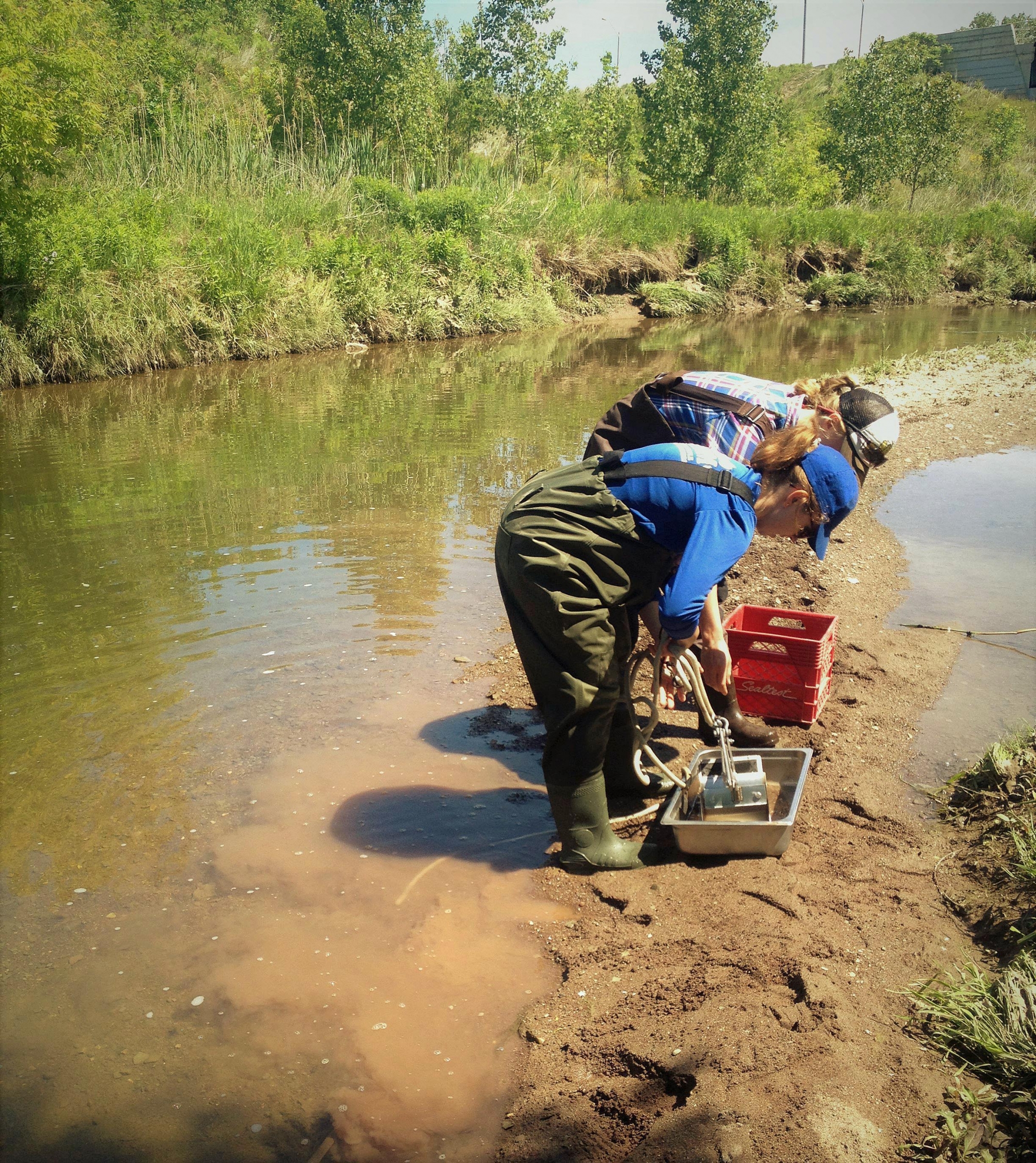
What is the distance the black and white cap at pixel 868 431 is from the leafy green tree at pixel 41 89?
42.0 feet

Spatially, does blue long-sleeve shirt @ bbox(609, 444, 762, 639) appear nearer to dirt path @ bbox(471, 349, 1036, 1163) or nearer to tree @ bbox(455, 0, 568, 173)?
dirt path @ bbox(471, 349, 1036, 1163)

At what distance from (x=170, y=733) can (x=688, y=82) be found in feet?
111

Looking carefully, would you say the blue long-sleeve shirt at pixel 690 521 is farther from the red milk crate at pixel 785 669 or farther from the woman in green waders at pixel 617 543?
the red milk crate at pixel 785 669

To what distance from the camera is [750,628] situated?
5.32 m

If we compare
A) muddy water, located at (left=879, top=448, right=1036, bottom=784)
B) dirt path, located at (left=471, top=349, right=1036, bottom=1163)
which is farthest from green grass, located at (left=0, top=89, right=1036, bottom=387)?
dirt path, located at (left=471, top=349, right=1036, bottom=1163)

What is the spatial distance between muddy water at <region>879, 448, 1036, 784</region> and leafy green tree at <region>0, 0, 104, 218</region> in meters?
11.9

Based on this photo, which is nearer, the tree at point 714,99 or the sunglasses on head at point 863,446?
the sunglasses on head at point 863,446

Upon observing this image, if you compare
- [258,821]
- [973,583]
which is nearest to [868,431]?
[258,821]

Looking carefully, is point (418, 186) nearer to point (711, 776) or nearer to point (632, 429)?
point (632, 429)

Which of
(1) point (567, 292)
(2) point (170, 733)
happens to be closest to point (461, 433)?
(2) point (170, 733)

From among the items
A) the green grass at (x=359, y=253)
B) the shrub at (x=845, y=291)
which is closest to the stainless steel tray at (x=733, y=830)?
the green grass at (x=359, y=253)

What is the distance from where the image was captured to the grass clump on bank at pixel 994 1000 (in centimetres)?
226

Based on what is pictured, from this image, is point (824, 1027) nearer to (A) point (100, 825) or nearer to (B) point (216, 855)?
(B) point (216, 855)

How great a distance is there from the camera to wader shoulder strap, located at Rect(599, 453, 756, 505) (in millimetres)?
3141
